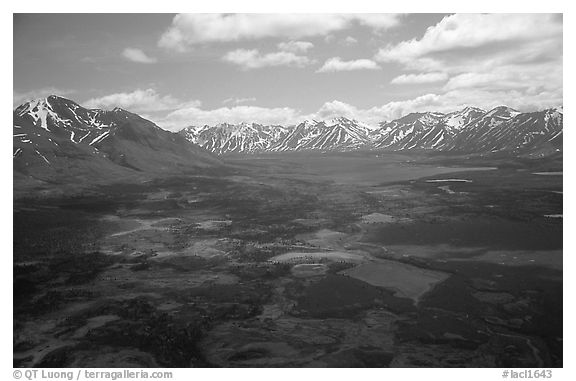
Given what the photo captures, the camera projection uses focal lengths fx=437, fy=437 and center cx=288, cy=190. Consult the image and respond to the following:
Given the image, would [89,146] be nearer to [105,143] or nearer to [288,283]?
[105,143]

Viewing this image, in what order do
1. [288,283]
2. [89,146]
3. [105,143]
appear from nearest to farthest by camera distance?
[288,283] < [89,146] < [105,143]

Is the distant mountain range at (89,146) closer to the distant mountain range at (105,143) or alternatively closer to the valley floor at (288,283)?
the distant mountain range at (105,143)

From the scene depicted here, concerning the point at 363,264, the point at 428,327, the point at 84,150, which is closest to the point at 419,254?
the point at 363,264

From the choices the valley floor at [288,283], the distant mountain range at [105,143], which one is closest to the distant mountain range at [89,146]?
the distant mountain range at [105,143]

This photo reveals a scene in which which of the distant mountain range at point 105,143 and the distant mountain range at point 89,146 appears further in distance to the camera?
the distant mountain range at point 105,143

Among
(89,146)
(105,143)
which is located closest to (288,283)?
(89,146)

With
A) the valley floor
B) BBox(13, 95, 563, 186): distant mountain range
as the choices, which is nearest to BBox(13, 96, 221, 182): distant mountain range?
BBox(13, 95, 563, 186): distant mountain range

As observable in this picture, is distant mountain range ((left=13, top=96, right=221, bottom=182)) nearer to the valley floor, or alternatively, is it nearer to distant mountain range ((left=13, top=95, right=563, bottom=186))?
distant mountain range ((left=13, top=95, right=563, bottom=186))

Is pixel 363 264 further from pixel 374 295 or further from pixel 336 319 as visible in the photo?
pixel 336 319

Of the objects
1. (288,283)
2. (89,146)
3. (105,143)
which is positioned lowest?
(288,283)

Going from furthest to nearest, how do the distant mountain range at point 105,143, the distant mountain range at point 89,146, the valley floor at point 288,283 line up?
the distant mountain range at point 105,143 → the distant mountain range at point 89,146 → the valley floor at point 288,283
